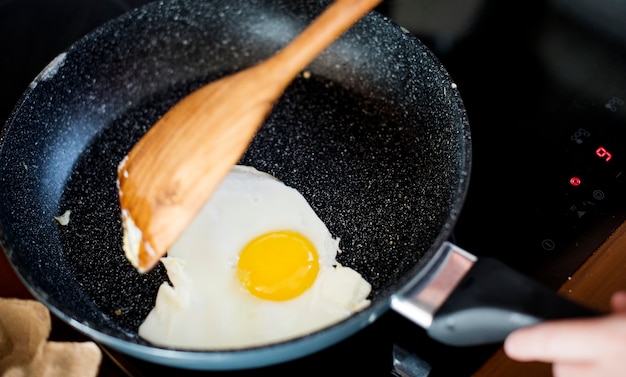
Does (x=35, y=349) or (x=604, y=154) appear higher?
(x=604, y=154)

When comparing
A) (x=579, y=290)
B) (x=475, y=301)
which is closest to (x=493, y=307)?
(x=475, y=301)

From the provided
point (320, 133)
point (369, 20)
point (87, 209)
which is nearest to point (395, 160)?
point (320, 133)

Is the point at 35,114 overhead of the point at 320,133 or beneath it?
beneath

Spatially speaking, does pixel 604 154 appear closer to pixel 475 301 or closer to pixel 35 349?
pixel 475 301

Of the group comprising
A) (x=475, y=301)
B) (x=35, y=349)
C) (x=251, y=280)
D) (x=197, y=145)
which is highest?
(x=475, y=301)

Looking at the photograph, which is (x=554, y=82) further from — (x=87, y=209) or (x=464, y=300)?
(x=87, y=209)

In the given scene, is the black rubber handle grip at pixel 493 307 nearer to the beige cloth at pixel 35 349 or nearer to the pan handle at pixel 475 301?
the pan handle at pixel 475 301
